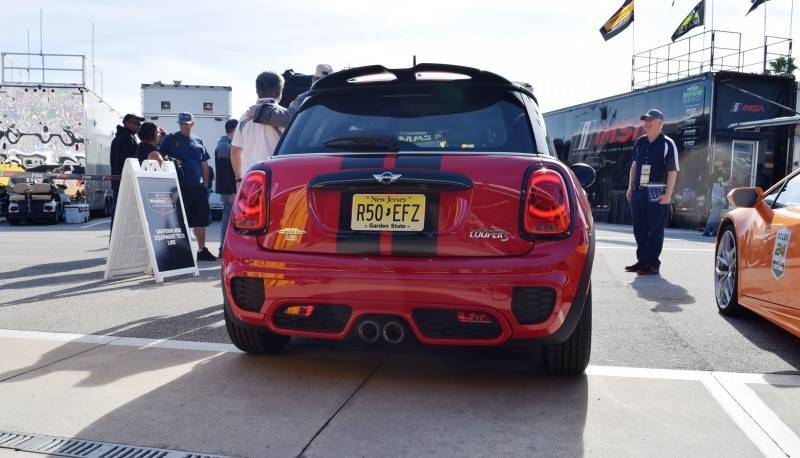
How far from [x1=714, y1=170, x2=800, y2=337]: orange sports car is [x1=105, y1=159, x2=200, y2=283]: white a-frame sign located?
191 inches

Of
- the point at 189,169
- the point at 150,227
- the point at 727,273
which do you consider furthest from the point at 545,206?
the point at 189,169

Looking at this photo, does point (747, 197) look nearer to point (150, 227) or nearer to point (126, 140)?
point (150, 227)

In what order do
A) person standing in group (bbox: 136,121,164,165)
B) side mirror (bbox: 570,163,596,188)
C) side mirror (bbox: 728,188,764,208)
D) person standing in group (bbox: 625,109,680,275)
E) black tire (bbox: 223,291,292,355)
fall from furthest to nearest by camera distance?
person standing in group (bbox: 136,121,164,165), person standing in group (bbox: 625,109,680,275), side mirror (bbox: 728,188,764,208), side mirror (bbox: 570,163,596,188), black tire (bbox: 223,291,292,355)

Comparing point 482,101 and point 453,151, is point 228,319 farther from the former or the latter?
point 482,101

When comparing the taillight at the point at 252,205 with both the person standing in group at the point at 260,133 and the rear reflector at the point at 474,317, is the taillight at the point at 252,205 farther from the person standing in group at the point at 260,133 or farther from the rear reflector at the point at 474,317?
the person standing in group at the point at 260,133

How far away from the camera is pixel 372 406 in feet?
9.59

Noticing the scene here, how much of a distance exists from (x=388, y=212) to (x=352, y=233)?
0.18 m

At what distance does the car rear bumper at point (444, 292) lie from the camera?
114 inches

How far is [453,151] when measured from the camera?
10.4ft

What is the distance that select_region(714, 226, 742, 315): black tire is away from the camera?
4.99 metres

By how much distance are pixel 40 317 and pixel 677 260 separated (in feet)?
25.0

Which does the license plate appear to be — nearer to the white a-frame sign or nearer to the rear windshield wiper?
the rear windshield wiper

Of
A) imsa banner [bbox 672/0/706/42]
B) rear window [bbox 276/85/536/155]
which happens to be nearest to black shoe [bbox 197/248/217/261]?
rear window [bbox 276/85/536/155]

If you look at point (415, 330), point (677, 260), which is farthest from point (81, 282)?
point (677, 260)
